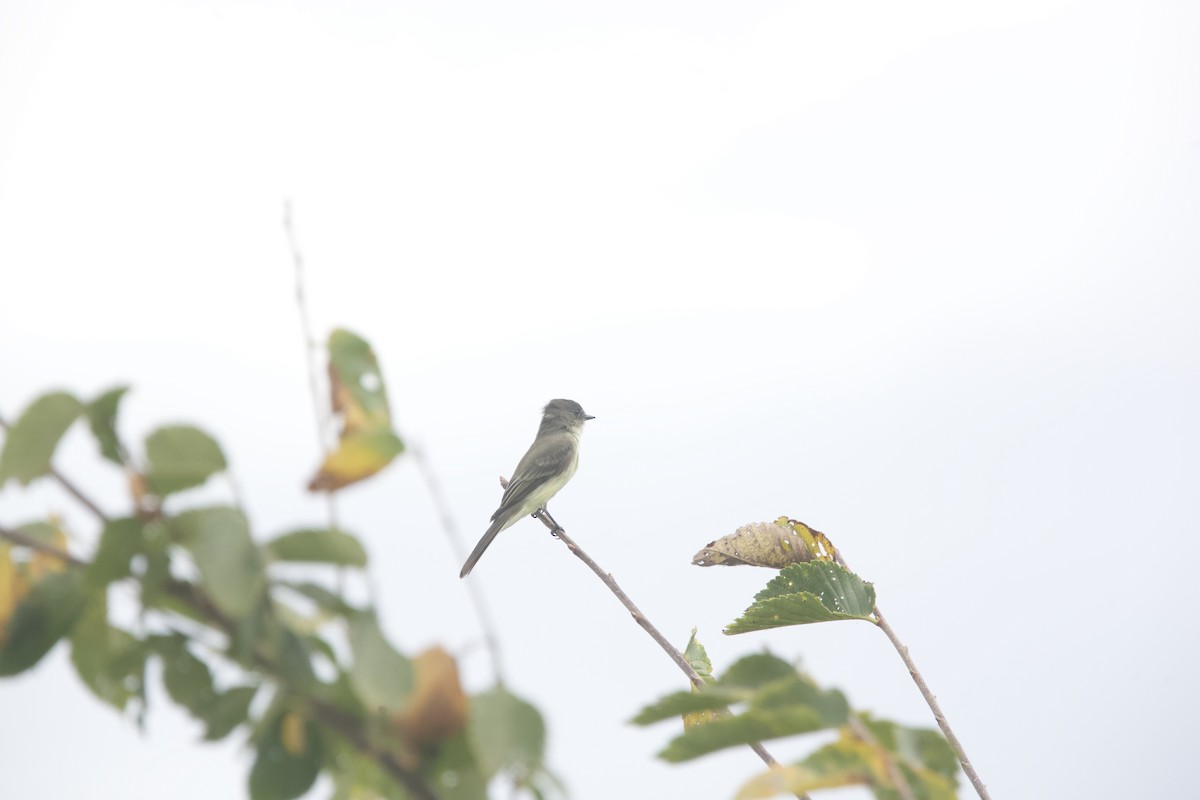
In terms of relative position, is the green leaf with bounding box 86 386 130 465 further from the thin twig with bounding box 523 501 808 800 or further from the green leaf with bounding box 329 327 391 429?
the thin twig with bounding box 523 501 808 800

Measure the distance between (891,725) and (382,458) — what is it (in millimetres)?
Result: 781

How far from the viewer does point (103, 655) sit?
1577 millimetres

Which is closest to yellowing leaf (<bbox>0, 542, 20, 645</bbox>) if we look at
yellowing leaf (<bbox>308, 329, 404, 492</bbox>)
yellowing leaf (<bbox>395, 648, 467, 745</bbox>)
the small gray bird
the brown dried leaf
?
yellowing leaf (<bbox>308, 329, 404, 492</bbox>)

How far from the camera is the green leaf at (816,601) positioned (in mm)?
3480

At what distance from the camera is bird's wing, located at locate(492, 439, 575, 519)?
15.9 metres

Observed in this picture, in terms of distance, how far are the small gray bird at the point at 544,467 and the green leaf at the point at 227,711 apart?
13.5m

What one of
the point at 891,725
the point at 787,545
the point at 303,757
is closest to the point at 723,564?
the point at 787,545

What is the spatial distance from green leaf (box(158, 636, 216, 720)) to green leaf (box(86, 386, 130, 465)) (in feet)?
0.77

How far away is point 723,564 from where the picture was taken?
406cm

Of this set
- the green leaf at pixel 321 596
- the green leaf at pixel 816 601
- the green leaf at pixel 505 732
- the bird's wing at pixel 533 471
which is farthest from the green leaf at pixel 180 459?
the bird's wing at pixel 533 471

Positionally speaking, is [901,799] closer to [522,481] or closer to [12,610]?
[12,610]

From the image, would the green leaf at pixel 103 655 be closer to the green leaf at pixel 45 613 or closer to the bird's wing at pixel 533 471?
the green leaf at pixel 45 613

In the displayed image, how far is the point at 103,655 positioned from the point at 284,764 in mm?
287

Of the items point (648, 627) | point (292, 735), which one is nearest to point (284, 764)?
point (292, 735)
